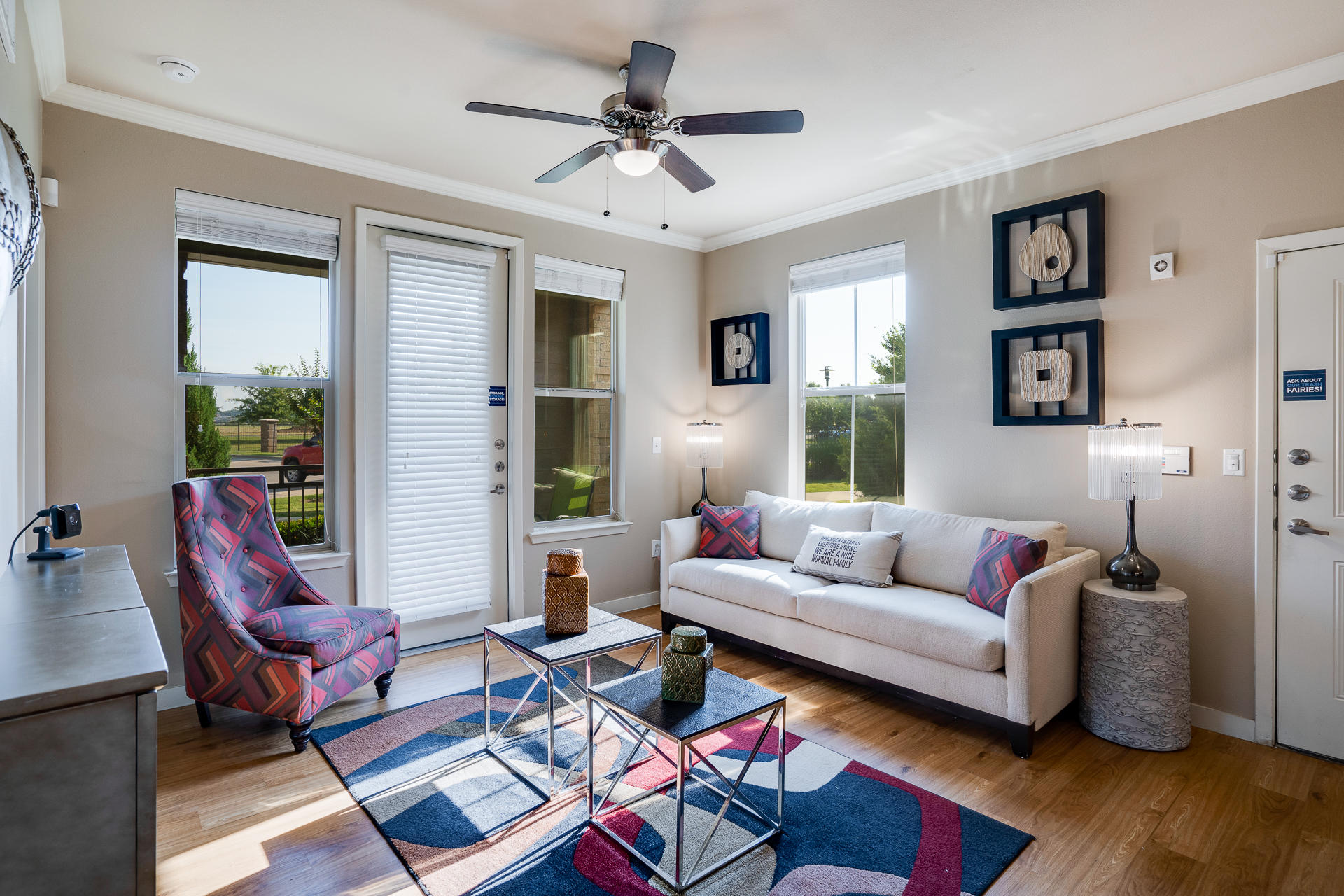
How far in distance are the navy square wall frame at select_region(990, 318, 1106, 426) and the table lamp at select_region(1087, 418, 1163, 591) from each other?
39 cm

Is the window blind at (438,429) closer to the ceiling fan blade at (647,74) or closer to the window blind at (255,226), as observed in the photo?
the window blind at (255,226)

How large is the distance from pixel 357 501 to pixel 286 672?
1205 mm

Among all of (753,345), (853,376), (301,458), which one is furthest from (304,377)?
(853,376)

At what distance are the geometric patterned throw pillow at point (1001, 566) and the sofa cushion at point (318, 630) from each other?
2724 millimetres

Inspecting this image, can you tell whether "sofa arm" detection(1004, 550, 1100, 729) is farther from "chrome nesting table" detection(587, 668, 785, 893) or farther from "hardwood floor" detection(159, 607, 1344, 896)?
"chrome nesting table" detection(587, 668, 785, 893)

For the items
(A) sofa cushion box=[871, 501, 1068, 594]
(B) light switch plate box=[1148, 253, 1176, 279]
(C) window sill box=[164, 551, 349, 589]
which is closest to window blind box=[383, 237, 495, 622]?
(C) window sill box=[164, 551, 349, 589]

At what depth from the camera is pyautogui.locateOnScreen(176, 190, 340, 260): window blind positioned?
3203mm

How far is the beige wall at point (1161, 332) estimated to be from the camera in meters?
2.81

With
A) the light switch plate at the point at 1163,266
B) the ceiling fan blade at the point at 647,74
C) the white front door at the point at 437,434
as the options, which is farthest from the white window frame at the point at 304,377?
the light switch plate at the point at 1163,266

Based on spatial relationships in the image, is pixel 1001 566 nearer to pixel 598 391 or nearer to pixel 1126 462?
pixel 1126 462

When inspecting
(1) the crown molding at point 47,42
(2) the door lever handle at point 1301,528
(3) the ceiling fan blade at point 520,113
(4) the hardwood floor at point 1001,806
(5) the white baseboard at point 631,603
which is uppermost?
(1) the crown molding at point 47,42

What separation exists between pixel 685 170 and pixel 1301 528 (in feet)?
9.40

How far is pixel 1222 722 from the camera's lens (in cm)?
291

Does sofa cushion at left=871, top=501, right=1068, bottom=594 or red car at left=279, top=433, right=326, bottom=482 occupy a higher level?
red car at left=279, top=433, right=326, bottom=482
